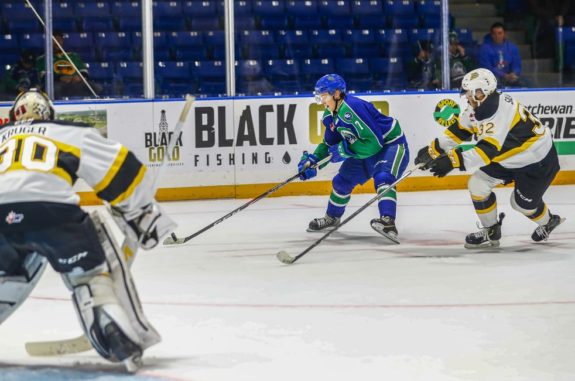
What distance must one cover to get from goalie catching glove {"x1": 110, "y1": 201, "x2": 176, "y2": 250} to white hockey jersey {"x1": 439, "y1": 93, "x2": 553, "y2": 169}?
115 inches

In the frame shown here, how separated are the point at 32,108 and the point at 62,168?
29cm

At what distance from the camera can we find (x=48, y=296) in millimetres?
5605

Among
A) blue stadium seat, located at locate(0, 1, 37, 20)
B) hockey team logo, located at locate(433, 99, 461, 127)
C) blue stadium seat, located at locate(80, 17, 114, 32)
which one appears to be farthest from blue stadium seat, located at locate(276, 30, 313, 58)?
blue stadium seat, located at locate(0, 1, 37, 20)

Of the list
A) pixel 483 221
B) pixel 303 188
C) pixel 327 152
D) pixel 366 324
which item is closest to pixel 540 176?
pixel 483 221

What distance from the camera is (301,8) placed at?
404 inches

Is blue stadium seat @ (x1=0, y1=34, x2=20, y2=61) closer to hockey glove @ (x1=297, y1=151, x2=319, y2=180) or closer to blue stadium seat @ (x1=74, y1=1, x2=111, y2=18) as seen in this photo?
blue stadium seat @ (x1=74, y1=1, x2=111, y2=18)

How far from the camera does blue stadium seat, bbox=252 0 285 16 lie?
9.80 m

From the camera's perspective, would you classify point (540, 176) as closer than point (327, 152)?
Yes

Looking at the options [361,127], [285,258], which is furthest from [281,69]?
[285,258]

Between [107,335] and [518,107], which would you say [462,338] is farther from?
[518,107]

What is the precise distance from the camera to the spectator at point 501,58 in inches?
395

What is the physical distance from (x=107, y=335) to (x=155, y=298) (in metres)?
1.66

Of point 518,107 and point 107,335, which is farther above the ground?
point 518,107

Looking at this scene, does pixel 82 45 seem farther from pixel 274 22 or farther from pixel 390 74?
A: pixel 390 74
